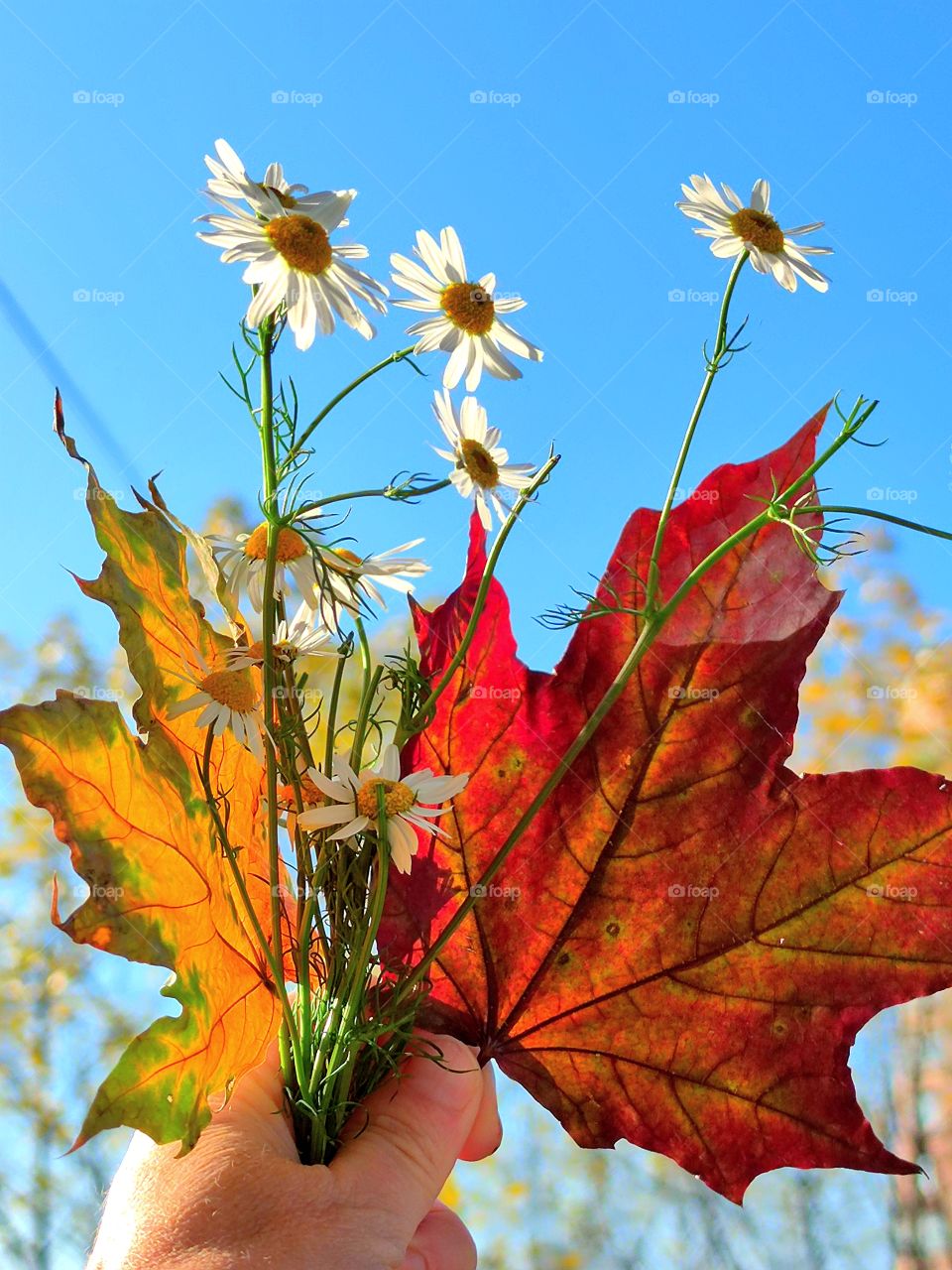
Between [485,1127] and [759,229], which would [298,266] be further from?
[485,1127]

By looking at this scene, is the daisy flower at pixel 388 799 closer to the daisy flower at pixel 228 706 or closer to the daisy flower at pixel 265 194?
the daisy flower at pixel 228 706

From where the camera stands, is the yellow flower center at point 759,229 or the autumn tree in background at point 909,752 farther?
the autumn tree in background at point 909,752

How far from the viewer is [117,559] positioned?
390 mm

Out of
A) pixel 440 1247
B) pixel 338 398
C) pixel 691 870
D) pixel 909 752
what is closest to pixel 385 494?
pixel 338 398

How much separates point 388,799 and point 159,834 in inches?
3.3

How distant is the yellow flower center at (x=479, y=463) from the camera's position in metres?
0.39

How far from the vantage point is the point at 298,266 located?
1.16 ft

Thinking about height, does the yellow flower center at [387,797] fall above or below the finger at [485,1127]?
above

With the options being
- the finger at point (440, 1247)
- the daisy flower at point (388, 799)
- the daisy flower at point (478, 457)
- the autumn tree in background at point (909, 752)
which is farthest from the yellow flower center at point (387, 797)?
the autumn tree in background at point (909, 752)

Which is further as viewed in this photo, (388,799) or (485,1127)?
(485,1127)

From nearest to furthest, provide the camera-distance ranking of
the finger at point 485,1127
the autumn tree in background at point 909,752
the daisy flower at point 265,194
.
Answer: the daisy flower at point 265,194 → the finger at point 485,1127 → the autumn tree in background at point 909,752

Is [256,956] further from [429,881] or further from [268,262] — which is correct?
[268,262]

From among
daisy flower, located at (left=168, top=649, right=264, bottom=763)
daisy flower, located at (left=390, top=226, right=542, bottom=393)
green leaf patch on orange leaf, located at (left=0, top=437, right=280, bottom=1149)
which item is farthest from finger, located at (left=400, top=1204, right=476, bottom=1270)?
daisy flower, located at (left=390, top=226, right=542, bottom=393)

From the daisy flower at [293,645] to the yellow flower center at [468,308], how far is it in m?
0.12
